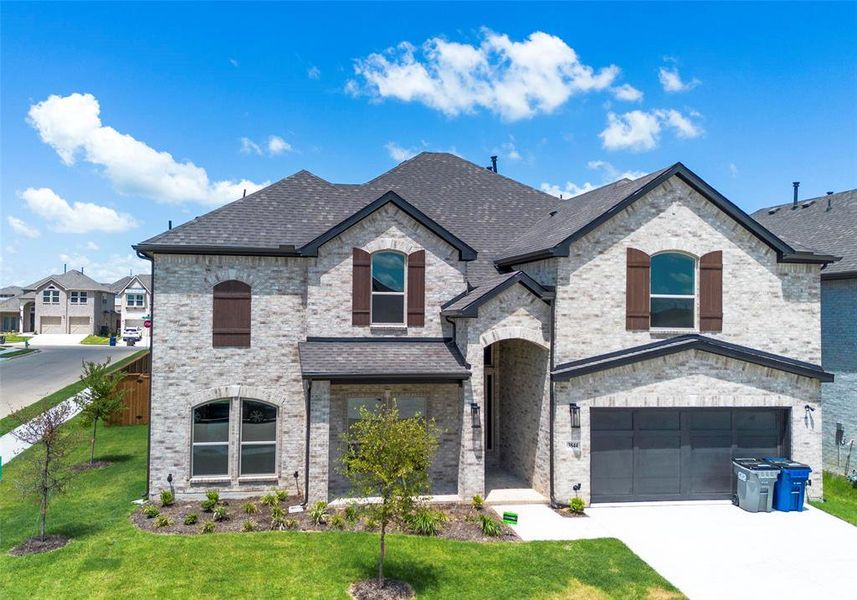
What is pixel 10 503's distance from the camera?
1445 centimetres

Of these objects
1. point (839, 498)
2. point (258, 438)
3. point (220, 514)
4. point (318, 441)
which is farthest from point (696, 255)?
point (220, 514)

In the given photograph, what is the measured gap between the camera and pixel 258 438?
51.3 feet

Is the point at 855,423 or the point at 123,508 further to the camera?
the point at 855,423

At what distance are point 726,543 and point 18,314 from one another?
94.0 metres

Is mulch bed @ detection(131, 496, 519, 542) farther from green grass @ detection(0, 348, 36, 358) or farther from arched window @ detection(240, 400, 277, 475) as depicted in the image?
green grass @ detection(0, 348, 36, 358)

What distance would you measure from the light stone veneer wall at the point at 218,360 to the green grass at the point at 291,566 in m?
2.45

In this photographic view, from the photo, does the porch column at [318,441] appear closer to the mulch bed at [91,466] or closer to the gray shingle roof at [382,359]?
the gray shingle roof at [382,359]

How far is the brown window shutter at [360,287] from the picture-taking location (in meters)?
15.7

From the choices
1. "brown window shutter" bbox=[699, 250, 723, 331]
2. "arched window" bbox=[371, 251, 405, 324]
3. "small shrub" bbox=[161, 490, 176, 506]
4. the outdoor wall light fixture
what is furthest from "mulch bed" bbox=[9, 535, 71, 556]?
"brown window shutter" bbox=[699, 250, 723, 331]

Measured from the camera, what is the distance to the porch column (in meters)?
14.2

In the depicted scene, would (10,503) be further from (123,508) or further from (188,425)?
(188,425)

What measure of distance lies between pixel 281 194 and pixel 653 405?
1243 cm

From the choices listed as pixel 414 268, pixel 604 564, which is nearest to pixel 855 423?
pixel 604 564

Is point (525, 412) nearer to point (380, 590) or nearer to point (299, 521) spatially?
point (299, 521)
